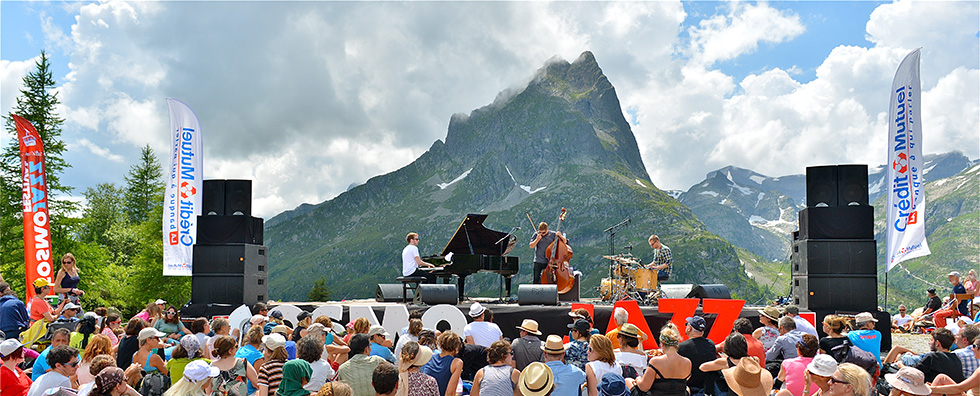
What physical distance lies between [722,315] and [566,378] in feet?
20.5

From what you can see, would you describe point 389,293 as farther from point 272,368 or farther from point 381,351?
point 272,368

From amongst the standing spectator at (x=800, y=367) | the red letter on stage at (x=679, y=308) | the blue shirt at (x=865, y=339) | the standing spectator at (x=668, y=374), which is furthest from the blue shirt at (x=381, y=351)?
the red letter on stage at (x=679, y=308)

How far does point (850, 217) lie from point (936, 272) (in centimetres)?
15312

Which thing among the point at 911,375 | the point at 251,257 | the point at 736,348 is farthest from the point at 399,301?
the point at 911,375

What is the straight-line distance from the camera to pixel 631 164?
165 meters

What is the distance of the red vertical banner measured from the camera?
40.5ft

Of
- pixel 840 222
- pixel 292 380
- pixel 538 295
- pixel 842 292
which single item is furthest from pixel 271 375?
pixel 840 222

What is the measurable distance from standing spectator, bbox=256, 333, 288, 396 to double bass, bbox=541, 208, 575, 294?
26.5ft

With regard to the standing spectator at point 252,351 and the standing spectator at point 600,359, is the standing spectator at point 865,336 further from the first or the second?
the standing spectator at point 252,351

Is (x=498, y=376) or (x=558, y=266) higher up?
(x=558, y=266)

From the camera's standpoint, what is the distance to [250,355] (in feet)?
17.9

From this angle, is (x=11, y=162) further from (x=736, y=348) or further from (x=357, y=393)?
(x=736, y=348)

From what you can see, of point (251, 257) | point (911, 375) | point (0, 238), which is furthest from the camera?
point (0, 238)

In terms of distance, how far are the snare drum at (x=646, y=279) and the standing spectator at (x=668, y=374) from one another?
745 cm
